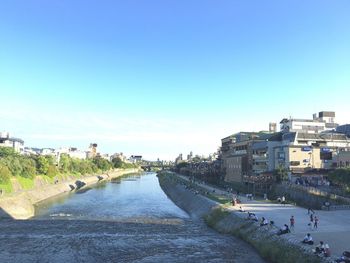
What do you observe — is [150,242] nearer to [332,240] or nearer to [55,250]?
[55,250]

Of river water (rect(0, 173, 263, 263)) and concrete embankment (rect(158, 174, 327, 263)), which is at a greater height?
concrete embankment (rect(158, 174, 327, 263))

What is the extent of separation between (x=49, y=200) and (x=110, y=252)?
52.8 m

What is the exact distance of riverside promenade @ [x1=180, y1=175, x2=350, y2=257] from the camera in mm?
32656

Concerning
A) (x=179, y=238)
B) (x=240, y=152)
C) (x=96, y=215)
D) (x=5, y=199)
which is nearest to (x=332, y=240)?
(x=179, y=238)

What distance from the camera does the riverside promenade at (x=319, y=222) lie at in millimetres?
32656

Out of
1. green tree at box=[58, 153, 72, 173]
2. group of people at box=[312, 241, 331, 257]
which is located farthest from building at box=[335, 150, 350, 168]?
green tree at box=[58, 153, 72, 173]

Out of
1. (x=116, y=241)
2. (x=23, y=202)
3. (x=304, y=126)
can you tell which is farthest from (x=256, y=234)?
(x=304, y=126)

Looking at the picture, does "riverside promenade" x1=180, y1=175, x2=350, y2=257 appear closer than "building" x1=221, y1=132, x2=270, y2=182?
Result: Yes

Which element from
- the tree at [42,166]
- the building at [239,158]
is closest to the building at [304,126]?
the building at [239,158]

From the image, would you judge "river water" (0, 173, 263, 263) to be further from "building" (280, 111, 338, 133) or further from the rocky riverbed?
"building" (280, 111, 338, 133)

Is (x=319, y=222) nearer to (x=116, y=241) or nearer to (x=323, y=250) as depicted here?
(x=323, y=250)

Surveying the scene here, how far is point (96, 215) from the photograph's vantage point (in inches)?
2411

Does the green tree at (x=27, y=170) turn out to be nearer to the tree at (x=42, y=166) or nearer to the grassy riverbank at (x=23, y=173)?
the grassy riverbank at (x=23, y=173)

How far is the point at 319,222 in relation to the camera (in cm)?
4159
